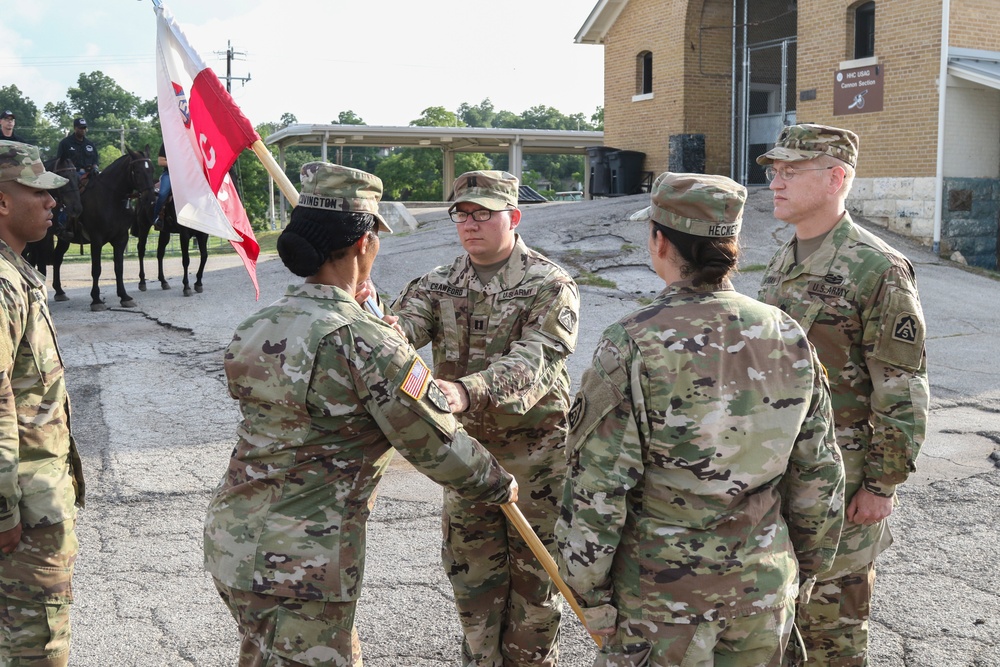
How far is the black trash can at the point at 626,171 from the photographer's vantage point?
23328 millimetres

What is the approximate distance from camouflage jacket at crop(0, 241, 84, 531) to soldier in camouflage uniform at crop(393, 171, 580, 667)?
4.46 ft

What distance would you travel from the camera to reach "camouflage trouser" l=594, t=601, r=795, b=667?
2445 millimetres

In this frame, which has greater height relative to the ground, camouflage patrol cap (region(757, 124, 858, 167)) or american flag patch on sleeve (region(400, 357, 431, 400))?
camouflage patrol cap (region(757, 124, 858, 167))

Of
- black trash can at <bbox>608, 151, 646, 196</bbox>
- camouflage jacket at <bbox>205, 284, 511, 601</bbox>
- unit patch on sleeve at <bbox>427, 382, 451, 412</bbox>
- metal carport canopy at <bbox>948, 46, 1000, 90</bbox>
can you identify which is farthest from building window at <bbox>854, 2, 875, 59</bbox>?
camouflage jacket at <bbox>205, 284, 511, 601</bbox>

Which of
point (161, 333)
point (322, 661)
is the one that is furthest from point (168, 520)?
point (161, 333)

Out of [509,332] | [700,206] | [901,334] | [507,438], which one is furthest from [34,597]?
[901,334]

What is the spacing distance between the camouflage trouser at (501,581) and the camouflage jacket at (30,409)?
1.48m

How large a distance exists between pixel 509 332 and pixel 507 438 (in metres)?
0.44

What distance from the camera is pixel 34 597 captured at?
3254mm

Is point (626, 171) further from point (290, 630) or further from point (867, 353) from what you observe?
point (290, 630)

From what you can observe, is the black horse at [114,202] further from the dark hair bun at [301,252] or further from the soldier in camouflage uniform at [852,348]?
the soldier in camouflage uniform at [852,348]

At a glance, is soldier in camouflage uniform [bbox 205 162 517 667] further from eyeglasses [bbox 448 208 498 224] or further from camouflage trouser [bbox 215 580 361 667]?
eyeglasses [bbox 448 208 498 224]

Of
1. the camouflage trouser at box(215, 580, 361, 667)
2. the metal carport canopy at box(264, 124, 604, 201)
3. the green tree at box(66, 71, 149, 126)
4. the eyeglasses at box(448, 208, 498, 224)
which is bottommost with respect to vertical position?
the camouflage trouser at box(215, 580, 361, 667)

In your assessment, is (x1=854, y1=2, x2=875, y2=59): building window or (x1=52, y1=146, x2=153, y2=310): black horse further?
(x1=854, y1=2, x2=875, y2=59): building window
